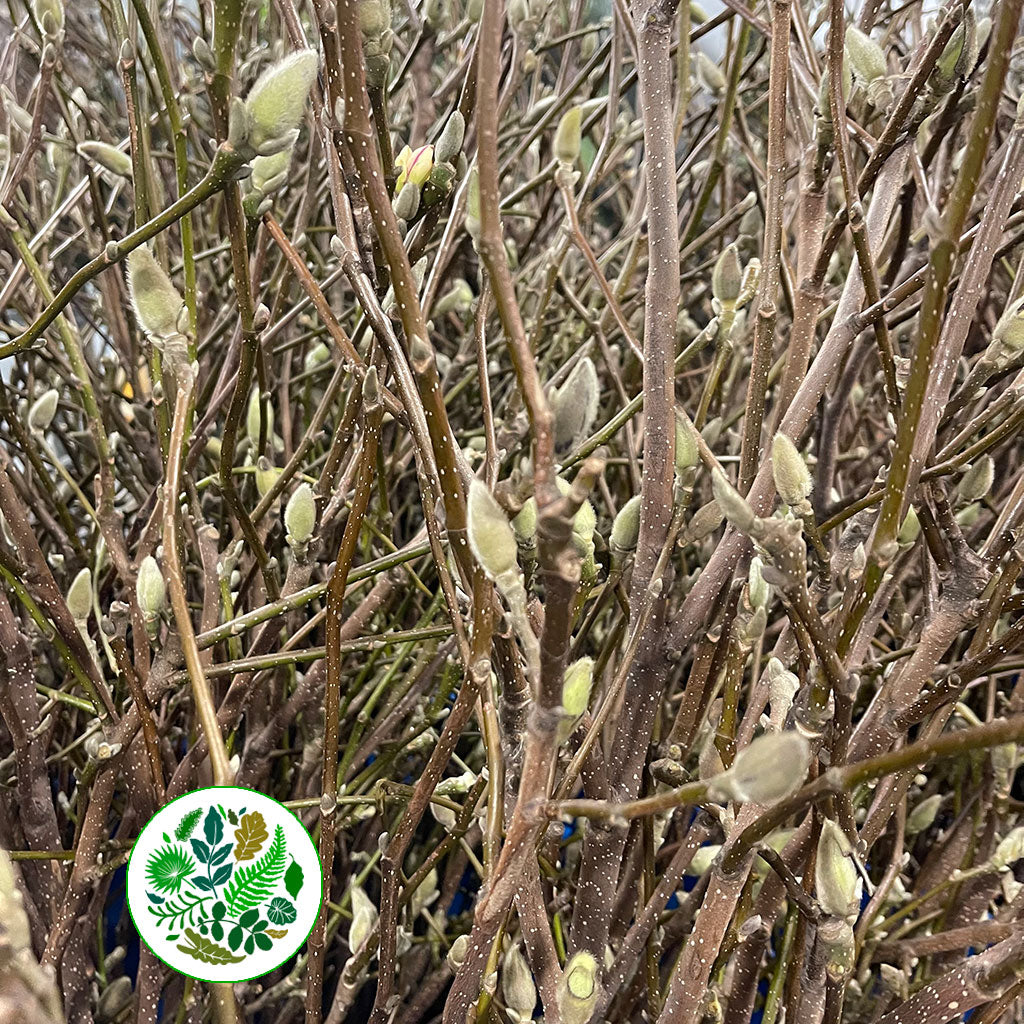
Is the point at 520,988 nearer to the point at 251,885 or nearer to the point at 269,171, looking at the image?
the point at 251,885

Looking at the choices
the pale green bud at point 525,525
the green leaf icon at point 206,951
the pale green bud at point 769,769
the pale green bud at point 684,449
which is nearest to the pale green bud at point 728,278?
the pale green bud at point 684,449

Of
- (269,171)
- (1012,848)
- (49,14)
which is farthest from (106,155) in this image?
(1012,848)

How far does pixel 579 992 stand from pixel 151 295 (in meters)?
0.35

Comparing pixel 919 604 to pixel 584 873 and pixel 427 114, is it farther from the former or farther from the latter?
pixel 427 114

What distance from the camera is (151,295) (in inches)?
15.5

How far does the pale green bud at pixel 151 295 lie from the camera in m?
0.39

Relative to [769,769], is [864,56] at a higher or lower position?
higher

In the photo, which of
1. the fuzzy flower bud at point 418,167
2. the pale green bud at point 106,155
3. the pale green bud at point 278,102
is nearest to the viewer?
the pale green bud at point 278,102

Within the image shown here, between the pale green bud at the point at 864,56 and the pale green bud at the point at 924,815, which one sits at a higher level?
the pale green bud at the point at 864,56

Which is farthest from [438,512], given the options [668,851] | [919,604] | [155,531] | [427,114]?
[427,114]

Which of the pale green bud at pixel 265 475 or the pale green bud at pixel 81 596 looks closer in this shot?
the pale green bud at pixel 81 596

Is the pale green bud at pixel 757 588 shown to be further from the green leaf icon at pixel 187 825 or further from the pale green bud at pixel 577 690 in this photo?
the green leaf icon at pixel 187 825

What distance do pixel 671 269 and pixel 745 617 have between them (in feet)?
0.57

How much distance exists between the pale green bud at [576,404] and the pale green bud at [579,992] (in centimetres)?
22
